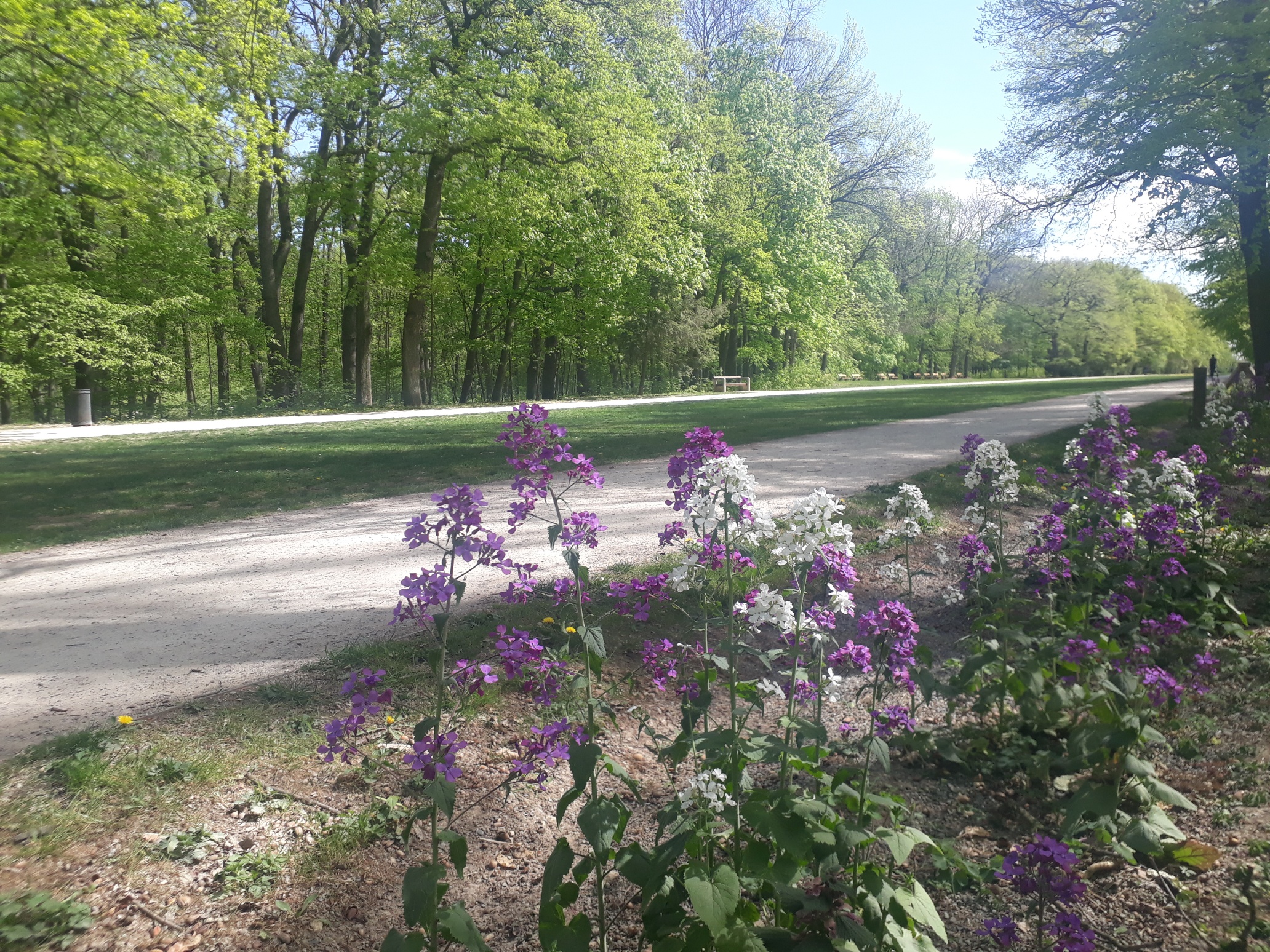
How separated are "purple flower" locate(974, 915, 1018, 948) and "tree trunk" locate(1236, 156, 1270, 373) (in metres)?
14.1

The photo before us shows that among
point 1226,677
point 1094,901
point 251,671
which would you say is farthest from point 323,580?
point 1226,677

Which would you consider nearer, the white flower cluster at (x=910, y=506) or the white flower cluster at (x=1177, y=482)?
the white flower cluster at (x=910, y=506)

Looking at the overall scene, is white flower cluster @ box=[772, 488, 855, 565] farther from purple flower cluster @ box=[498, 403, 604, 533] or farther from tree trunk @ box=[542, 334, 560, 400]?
tree trunk @ box=[542, 334, 560, 400]

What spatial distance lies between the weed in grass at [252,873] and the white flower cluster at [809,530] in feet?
6.13

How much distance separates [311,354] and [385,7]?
18.2 m

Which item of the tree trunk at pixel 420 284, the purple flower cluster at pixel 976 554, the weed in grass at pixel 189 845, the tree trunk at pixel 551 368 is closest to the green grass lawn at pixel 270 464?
the purple flower cluster at pixel 976 554

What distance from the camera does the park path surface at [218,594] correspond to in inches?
142

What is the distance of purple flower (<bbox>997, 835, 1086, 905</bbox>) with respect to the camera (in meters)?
2.13

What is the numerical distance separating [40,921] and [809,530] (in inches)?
94.6

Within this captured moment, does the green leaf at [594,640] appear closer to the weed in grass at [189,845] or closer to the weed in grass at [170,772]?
the weed in grass at [189,845]

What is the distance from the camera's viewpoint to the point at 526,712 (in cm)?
356

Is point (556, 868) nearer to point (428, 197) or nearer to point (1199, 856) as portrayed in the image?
point (1199, 856)

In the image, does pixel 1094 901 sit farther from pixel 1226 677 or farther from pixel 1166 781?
pixel 1226 677

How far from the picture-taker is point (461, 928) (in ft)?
5.57
